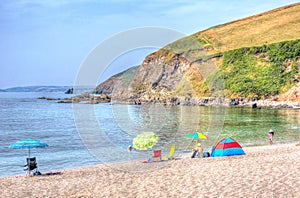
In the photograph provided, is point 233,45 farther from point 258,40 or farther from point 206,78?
point 206,78

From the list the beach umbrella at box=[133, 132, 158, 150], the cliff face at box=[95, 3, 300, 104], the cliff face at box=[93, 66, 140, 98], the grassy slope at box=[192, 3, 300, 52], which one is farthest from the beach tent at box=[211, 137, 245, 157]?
the grassy slope at box=[192, 3, 300, 52]


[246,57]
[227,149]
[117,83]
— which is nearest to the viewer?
[117,83]

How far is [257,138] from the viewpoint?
36.2 m

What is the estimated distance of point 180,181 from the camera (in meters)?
15.4

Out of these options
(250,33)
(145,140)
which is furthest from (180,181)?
(250,33)

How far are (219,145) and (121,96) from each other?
28.0 ft

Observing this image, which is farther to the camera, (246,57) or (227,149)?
(246,57)

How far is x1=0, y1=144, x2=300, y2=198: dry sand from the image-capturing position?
1369cm

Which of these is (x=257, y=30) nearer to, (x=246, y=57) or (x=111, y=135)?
(x=246, y=57)

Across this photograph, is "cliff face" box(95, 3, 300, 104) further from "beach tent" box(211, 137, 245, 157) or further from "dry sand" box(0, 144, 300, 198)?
"dry sand" box(0, 144, 300, 198)

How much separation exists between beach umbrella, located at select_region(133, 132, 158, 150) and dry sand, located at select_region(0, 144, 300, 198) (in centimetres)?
95

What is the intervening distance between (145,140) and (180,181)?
5.61m

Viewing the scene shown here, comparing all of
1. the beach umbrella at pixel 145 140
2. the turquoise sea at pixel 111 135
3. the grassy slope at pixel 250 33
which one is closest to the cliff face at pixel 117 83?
the turquoise sea at pixel 111 135

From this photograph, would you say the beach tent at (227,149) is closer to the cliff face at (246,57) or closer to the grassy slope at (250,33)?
the cliff face at (246,57)
